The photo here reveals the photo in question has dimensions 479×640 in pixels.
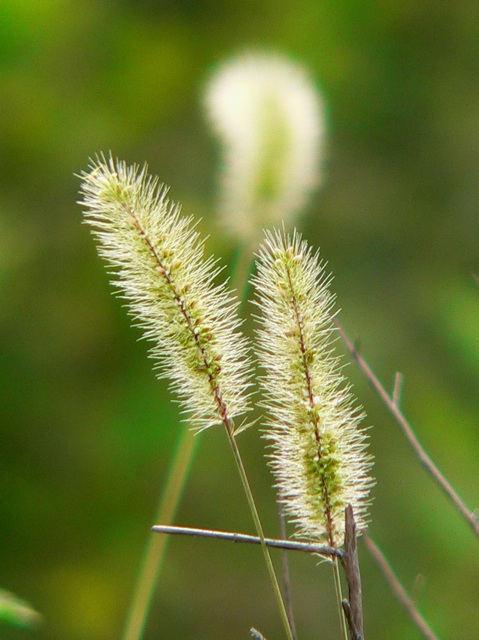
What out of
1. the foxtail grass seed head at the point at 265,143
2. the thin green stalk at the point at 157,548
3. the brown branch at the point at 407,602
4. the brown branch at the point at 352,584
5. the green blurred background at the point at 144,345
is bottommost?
the brown branch at the point at 352,584

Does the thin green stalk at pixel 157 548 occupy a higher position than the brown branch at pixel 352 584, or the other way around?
the thin green stalk at pixel 157 548

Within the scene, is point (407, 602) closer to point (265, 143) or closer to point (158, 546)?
point (158, 546)

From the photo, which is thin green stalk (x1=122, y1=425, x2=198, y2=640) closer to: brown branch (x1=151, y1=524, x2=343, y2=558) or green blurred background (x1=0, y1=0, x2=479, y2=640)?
brown branch (x1=151, y1=524, x2=343, y2=558)

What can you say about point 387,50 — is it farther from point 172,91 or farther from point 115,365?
point 115,365

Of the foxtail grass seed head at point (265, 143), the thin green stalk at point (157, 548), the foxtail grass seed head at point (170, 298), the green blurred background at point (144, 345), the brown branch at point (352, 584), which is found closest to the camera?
the brown branch at point (352, 584)

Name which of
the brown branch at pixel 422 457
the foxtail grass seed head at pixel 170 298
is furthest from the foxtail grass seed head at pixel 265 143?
the foxtail grass seed head at pixel 170 298

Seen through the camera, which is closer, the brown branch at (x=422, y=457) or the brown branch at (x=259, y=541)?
the brown branch at (x=259, y=541)

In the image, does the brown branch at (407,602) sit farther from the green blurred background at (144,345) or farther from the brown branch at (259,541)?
the green blurred background at (144,345)
